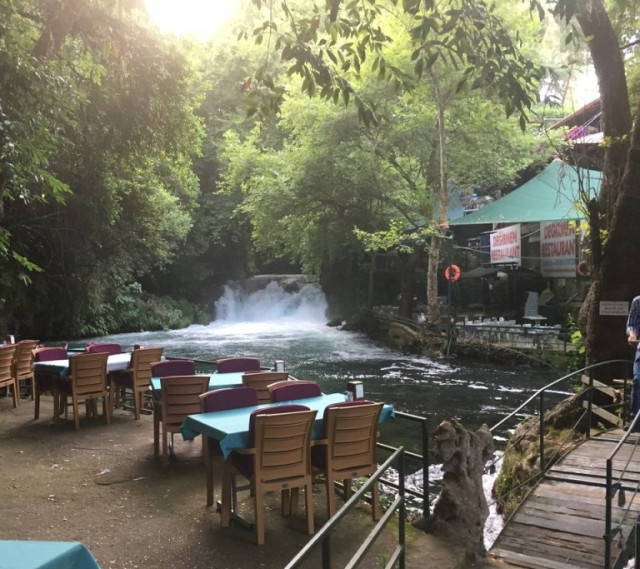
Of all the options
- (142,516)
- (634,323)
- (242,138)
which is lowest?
(142,516)

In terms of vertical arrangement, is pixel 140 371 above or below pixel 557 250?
below

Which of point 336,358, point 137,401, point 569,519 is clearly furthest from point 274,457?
point 336,358

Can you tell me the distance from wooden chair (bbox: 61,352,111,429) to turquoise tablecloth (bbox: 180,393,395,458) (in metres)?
3.09

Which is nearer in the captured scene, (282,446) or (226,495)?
(282,446)

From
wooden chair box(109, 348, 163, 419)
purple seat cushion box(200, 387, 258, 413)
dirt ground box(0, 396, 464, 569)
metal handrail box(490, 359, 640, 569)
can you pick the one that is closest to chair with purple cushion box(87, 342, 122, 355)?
wooden chair box(109, 348, 163, 419)

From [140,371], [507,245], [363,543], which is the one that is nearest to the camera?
[363,543]

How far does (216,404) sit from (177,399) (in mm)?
1071

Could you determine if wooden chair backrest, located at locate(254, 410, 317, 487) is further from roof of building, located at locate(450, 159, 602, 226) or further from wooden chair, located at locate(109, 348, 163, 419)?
roof of building, located at locate(450, 159, 602, 226)

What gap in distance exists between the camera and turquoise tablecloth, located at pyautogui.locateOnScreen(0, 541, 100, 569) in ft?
5.88

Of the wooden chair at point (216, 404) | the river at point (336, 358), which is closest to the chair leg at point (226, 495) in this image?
the wooden chair at point (216, 404)

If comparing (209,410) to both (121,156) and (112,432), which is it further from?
(121,156)

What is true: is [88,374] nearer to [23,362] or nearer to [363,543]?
[23,362]

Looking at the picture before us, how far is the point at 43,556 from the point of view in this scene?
185cm

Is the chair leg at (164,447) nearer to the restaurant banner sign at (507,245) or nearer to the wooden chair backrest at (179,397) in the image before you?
the wooden chair backrest at (179,397)
